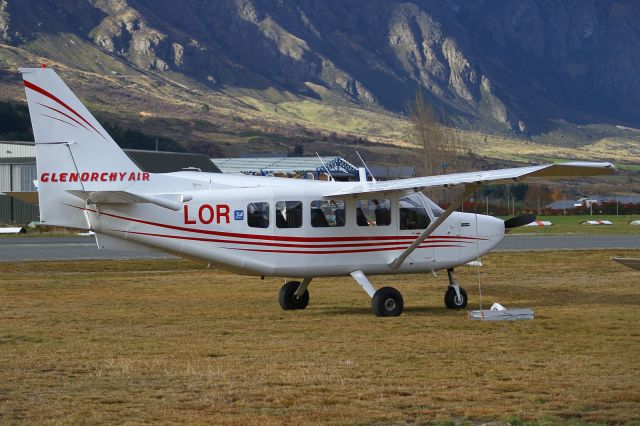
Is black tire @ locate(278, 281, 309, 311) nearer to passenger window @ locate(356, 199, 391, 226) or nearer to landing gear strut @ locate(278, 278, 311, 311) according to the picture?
landing gear strut @ locate(278, 278, 311, 311)

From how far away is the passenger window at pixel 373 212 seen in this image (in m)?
23.4

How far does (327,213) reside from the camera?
2316cm

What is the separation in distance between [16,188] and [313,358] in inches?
3020

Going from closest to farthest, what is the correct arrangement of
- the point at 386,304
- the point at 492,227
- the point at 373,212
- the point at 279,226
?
the point at 386,304 < the point at 279,226 < the point at 373,212 < the point at 492,227

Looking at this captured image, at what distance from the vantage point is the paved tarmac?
151ft

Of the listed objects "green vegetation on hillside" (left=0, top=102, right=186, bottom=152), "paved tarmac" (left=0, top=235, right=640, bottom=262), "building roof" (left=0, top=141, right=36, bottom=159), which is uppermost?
"green vegetation on hillside" (left=0, top=102, right=186, bottom=152)

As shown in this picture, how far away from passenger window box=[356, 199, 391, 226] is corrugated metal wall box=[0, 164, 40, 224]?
221 feet

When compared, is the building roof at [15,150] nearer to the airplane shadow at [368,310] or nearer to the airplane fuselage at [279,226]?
the airplane shadow at [368,310]

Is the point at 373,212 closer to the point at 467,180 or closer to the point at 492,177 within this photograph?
the point at 467,180

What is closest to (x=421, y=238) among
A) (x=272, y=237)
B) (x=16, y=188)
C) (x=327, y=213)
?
(x=327, y=213)

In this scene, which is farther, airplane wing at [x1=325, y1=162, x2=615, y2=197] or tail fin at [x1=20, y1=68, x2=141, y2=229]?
tail fin at [x1=20, y1=68, x2=141, y2=229]

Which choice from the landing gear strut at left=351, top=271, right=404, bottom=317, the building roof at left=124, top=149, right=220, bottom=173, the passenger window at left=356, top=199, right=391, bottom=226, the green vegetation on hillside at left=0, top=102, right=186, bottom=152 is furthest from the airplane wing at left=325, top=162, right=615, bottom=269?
the green vegetation on hillside at left=0, top=102, right=186, bottom=152

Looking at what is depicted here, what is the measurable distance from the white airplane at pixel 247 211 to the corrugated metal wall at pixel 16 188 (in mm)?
67198

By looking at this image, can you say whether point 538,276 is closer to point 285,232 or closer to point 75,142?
point 285,232
